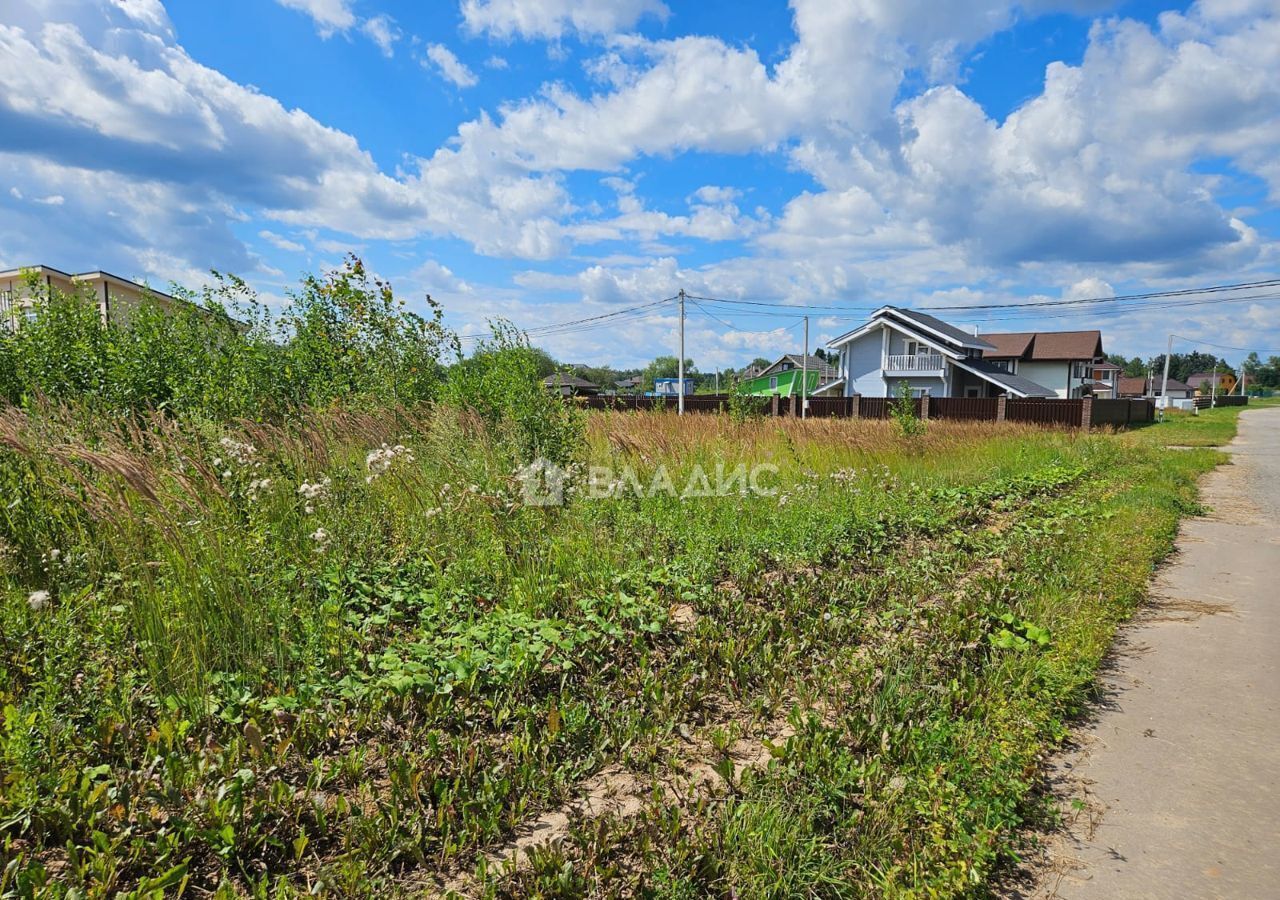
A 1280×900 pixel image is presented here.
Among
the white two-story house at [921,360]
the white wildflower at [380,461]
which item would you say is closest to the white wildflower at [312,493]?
the white wildflower at [380,461]

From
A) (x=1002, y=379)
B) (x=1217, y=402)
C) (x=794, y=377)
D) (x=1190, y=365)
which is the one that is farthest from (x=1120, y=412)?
(x=1190, y=365)

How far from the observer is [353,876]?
1782 millimetres

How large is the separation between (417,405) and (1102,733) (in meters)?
7.57

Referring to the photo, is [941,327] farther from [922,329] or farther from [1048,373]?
[1048,373]

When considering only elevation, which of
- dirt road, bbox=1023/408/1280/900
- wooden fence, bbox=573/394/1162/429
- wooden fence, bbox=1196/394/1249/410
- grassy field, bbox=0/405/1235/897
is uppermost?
wooden fence, bbox=1196/394/1249/410

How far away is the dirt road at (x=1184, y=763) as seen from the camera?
203 centimetres

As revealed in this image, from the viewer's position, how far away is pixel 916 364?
37594mm

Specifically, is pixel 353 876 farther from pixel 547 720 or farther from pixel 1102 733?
pixel 1102 733

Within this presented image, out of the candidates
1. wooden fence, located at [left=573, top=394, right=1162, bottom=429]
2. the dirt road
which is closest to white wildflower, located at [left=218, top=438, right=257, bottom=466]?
the dirt road

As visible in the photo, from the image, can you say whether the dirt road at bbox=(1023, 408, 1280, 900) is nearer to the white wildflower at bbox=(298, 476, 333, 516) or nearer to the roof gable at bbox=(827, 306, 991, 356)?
the white wildflower at bbox=(298, 476, 333, 516)

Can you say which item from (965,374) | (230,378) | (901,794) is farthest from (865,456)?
(965,374)

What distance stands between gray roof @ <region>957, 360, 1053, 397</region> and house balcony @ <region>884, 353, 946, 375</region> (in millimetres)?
1444

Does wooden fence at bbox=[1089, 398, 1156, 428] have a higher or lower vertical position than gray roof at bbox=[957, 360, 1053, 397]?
lower

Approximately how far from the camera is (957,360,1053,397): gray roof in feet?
115
